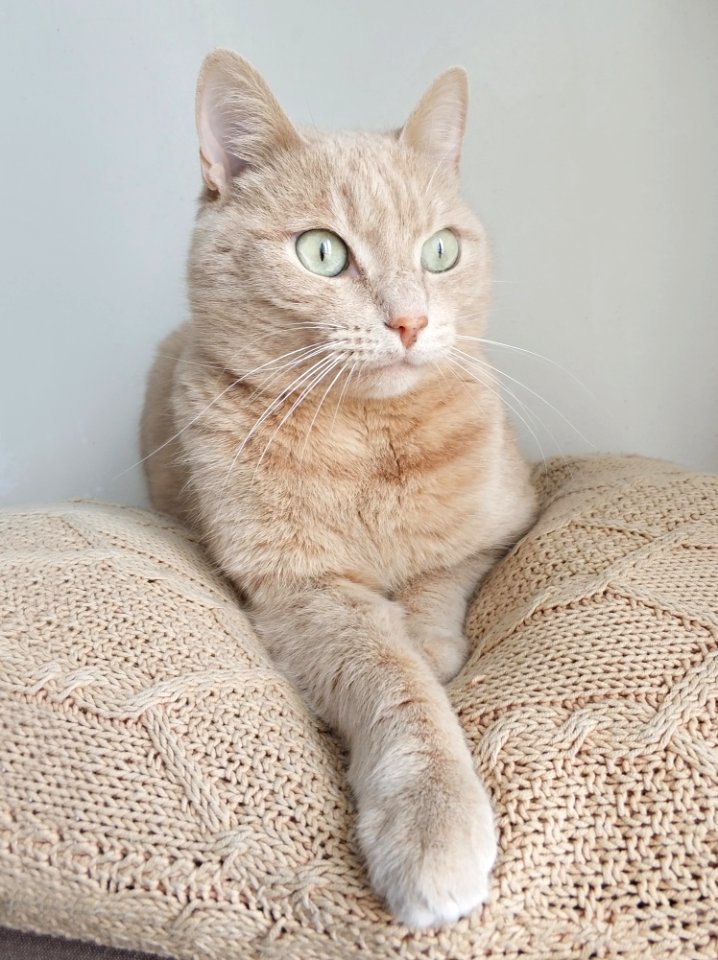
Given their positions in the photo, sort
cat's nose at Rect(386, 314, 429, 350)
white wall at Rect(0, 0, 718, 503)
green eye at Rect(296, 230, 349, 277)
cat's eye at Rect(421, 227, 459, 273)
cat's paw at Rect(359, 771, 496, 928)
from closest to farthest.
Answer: cat's paw at Rect(359, 771, 496, 928)
cat's nose at Rect(386, 314, 429, 350)
green eye at Rect(296, 230, 349, 277)
cat's eye at Rect(421, 227, 459, 273)
white wall at Rect(0, 0, 718, 503)

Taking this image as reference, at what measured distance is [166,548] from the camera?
4.64 ft

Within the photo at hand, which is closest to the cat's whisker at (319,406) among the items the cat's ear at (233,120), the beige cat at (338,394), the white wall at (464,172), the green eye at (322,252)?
the beige cat at (338,394)

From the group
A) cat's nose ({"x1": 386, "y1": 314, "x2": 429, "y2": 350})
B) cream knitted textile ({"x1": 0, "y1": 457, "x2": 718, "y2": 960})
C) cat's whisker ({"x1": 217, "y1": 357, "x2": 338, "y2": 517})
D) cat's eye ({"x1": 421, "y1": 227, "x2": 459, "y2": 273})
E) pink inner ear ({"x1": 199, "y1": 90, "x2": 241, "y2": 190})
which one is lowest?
cream knitted textile ({"x1": 0, "y1": 457, "x2": 718, "y2": 960})

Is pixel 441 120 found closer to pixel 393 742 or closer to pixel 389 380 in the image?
pixel 389 380

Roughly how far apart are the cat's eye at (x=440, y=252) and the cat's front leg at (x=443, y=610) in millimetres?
558

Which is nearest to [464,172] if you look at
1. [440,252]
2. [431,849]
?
[440,252]

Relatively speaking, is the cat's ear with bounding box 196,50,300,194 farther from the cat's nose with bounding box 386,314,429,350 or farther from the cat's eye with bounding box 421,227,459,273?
the cat's nose with bounding box 386,314,429,350

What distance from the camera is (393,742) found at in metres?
0.98

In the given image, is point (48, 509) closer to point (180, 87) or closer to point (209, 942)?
point (209, 942)

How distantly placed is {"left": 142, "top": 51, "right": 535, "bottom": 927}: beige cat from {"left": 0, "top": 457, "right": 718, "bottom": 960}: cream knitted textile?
5.7 inches

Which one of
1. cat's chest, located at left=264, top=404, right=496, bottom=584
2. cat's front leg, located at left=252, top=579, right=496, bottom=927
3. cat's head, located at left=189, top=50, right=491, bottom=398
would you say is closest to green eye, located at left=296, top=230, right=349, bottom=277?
cat's head, located at left=189, top=50, right=491, bottom=398

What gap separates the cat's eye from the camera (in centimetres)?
139

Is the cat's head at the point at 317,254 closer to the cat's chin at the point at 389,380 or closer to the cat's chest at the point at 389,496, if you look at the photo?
the cat's chin at the point at 389,380

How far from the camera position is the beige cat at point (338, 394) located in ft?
4.03
